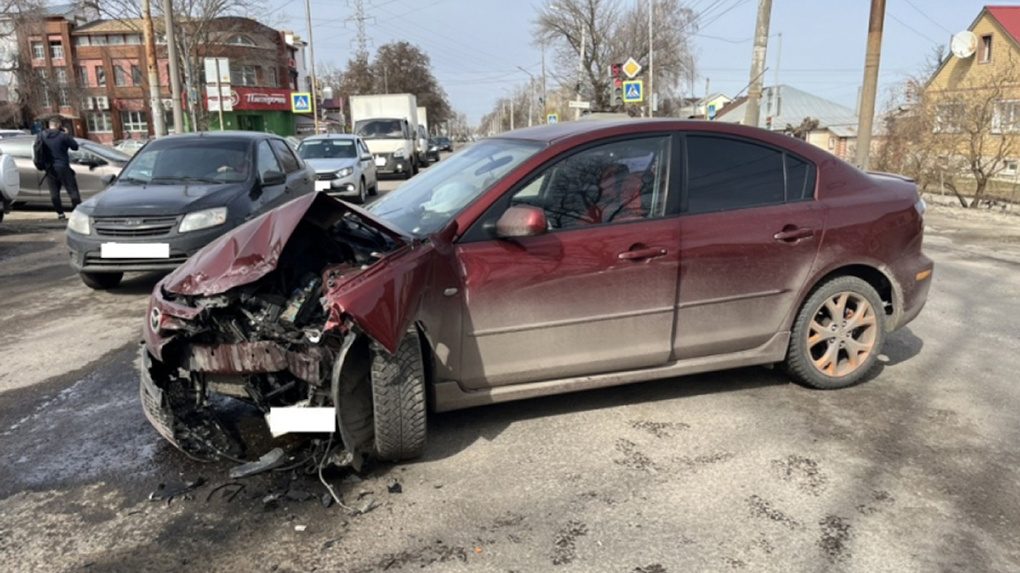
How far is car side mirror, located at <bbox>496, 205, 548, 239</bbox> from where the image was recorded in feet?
11.4

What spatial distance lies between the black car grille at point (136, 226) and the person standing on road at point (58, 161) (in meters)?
6.81

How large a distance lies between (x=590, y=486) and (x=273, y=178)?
610cm

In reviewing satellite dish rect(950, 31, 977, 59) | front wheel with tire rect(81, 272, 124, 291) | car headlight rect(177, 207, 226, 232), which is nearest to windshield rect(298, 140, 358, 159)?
front wheel with tire rect(81, 272, 124, 291)

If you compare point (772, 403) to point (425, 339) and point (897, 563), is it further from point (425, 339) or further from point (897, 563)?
point (425, 339)

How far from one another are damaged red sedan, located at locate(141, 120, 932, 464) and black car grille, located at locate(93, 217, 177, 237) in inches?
129

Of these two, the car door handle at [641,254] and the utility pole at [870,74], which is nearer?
the car door handle at [641,254]

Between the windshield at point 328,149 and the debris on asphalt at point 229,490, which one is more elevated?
the windshield at point 328,149

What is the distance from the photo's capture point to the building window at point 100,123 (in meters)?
66.2

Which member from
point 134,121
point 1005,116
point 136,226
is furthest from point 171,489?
point 134,121

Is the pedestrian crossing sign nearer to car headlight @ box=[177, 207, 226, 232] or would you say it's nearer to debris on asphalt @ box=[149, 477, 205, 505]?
car headlight @ box=[177, 207, 226, 232]

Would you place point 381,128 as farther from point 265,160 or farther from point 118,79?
point 118,79

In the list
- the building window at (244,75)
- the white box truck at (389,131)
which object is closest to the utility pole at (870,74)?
the white box truck at (389,131)

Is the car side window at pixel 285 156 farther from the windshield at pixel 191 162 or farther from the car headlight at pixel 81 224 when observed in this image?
the car headlight at pixel 81 224

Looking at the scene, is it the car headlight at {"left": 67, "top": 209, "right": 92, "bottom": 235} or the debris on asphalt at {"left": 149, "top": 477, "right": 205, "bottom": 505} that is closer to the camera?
the debris on asphalt at {"left": 149, "top": 477, "right": 205, "bottom": 505}
